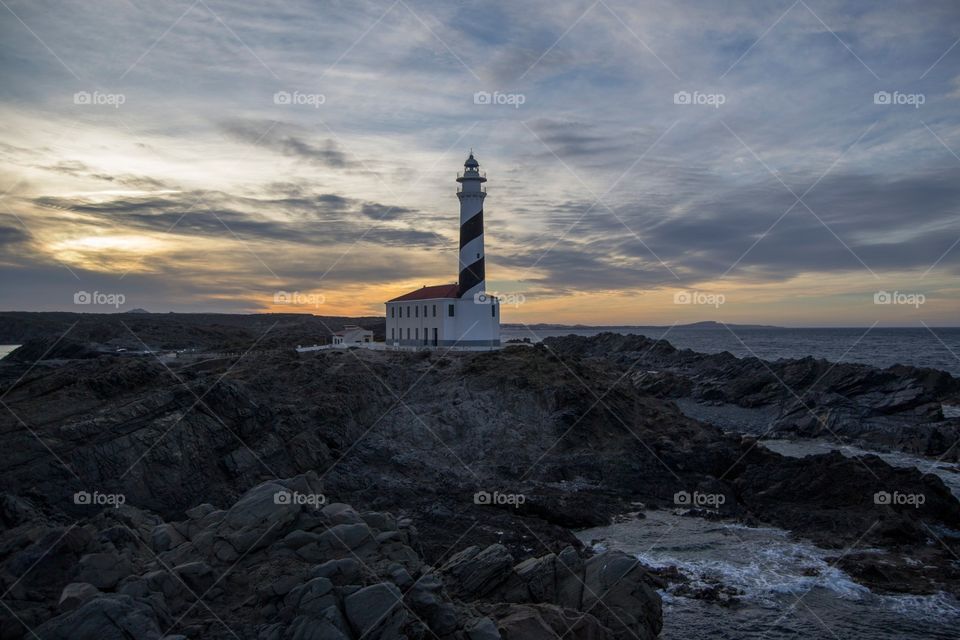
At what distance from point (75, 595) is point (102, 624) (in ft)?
3.75

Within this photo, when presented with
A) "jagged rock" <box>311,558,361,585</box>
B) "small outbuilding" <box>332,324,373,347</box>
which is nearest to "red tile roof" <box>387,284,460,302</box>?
"small outbuilding" <box>332,324,373,347</box>

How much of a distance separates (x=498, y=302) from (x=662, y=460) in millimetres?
16322

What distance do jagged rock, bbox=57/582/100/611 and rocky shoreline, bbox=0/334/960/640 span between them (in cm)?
3

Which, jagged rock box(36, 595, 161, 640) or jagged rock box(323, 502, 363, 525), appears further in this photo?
jagged rock box(323, 502, 363, 525)

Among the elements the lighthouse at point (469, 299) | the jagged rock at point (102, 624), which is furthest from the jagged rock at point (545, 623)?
the lighthouse at point (469, 299)

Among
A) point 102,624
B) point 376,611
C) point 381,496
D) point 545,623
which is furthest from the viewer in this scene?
point 381,496

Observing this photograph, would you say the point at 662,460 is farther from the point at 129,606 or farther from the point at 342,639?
the point at 129,606

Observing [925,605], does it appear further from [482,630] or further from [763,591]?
[482,630]

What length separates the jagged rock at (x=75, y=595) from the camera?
404 inches

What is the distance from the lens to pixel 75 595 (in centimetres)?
1038

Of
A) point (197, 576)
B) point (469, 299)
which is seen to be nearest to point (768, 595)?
point (197, 576)

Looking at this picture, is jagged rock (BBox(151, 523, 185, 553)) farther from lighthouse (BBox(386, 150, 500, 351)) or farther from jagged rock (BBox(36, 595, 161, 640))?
lighthouse (BBox(386, 150, 500, 351))

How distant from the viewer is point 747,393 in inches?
1879

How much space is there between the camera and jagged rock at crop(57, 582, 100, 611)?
1025 cm
